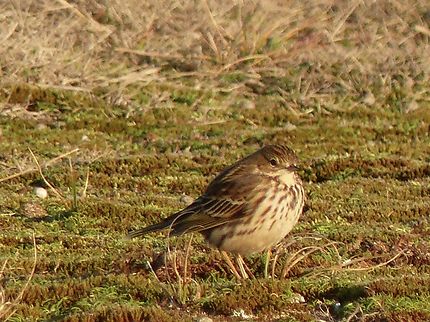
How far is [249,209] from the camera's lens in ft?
31.8

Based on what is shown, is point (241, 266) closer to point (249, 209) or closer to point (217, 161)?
point (249, 209)

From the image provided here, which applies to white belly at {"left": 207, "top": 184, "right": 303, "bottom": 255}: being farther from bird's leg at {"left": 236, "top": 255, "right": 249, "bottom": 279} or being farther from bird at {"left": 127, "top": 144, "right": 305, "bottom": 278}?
bird's leg at {"left": 236, "top": 255, "right": 249, "bottom": 279}

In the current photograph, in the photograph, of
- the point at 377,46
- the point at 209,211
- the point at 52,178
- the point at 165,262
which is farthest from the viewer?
the point at 377,46

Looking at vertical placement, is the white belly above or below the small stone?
above

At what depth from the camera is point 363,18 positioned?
21.4 meters

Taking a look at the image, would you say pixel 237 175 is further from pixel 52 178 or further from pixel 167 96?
pixel 167 96

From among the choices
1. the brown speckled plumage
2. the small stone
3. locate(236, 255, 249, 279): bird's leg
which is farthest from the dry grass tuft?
locate(236, 255, 249, 279): bird's leg

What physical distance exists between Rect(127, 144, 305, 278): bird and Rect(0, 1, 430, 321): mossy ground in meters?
0.26

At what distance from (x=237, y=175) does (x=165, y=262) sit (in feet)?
4.39

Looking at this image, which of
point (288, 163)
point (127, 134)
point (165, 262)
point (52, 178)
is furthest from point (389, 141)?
point (165, 262)

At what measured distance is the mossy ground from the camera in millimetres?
8922

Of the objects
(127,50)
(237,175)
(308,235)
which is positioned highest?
(237,175)

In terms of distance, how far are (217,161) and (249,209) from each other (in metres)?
5.16

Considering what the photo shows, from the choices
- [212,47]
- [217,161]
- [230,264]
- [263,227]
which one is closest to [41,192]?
[217,161]
